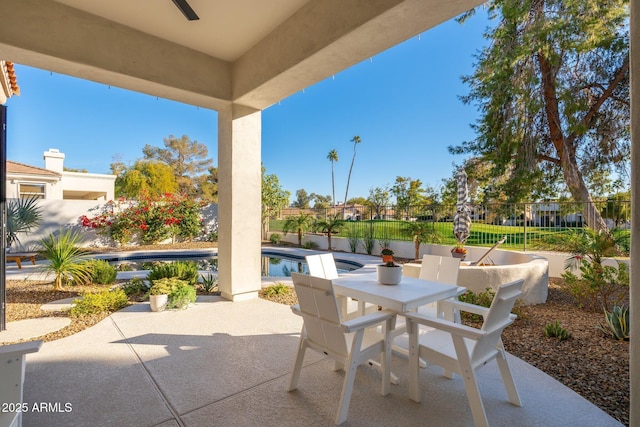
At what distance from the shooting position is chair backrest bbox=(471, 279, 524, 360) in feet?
6.17

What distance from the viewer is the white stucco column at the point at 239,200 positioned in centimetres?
449

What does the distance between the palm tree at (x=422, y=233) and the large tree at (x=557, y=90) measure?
3417 mm

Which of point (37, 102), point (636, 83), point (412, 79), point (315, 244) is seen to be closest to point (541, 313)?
point (636, 83)

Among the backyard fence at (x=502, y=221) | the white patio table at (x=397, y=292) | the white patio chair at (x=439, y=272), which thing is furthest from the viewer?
the backyard fence at (x=502, y=221)

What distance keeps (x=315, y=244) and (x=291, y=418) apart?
10718 mm

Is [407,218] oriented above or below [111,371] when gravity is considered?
above

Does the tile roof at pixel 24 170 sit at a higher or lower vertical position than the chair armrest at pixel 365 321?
higher

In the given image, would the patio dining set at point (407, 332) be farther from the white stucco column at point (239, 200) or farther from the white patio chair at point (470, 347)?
the white stucco column at point (239, 200)

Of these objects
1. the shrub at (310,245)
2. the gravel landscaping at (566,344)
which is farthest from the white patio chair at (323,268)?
the shrub at (310,245)

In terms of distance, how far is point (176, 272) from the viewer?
5.15 m

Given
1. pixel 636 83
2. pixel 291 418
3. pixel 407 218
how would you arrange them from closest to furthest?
pixel 636 83 < pixel 291 418 < pixel 407 218

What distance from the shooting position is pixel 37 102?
19.8 m

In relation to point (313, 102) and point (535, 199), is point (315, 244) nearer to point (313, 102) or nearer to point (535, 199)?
point (535, 199)

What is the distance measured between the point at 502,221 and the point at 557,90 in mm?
4454
